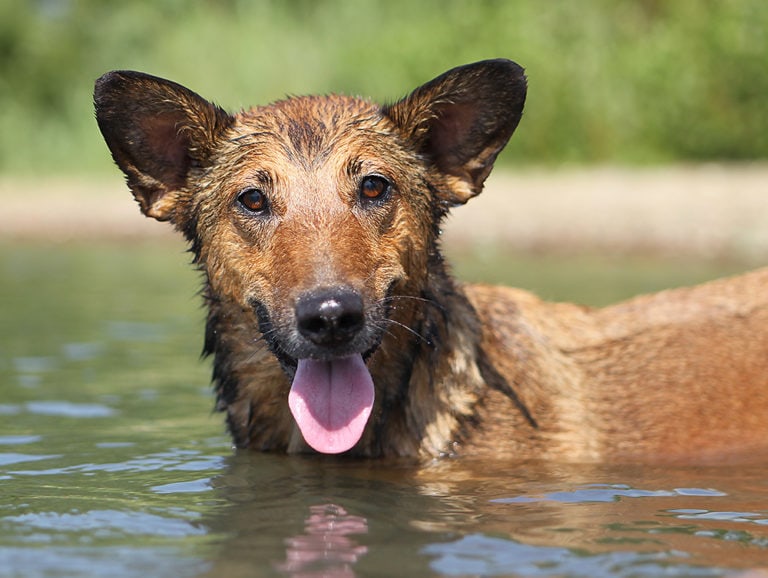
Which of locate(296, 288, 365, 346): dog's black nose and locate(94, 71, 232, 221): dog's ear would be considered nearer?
locate(296, 288, 365, 346): dog's black nose

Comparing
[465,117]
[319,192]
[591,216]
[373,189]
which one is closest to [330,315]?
[319,192]

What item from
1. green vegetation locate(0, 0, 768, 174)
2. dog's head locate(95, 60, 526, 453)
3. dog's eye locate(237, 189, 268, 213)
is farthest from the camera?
green vegetation locate(0, 0, 768, 174)

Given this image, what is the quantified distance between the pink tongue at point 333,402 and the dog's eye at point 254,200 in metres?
0.80

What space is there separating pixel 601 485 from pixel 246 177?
7.68 feet

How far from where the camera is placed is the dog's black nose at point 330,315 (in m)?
5.51

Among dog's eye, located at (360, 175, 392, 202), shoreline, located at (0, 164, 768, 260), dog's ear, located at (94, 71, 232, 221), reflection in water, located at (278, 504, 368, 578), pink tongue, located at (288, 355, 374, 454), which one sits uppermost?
shoreline, located at (0, 164, 768, 260)

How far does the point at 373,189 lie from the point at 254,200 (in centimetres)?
59

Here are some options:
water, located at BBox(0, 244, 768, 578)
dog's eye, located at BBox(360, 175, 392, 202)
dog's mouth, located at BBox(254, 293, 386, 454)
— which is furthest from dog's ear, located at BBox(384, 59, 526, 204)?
water, located at BBox(0, 244, 768, 578)

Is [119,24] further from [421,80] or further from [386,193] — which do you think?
[386,193]

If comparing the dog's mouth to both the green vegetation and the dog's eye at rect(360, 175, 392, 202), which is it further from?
the green vegetation

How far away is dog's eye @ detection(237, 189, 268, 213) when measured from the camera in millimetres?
6184

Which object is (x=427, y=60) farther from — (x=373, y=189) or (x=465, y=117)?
(x=373, y=189)

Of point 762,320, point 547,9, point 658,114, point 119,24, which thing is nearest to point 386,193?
point 762,320

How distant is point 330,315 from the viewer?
18.1 ft
